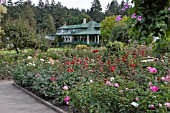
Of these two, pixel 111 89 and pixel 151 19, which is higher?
pixel 151 19

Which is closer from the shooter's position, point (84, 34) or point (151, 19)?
point (151, 19)

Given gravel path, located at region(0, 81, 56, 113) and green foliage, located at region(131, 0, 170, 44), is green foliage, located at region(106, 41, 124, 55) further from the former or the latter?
green foliage, located at region(131, 0, 170, 44)

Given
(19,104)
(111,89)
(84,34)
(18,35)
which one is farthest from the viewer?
(84,34)

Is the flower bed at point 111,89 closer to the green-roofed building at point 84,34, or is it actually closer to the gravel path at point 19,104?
the gravel path at point 19,104

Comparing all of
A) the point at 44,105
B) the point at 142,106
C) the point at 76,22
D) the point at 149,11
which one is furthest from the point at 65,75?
the point at 76,22

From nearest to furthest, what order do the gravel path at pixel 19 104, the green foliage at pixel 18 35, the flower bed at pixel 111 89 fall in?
the flower bed at pixel 111 89
the gravel path at pixel 19 104
the green foliage at pixel 18 35

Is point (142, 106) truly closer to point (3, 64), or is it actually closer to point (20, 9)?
point (3, 64)

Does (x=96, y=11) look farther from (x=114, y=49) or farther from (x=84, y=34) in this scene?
(x=114, y=49)

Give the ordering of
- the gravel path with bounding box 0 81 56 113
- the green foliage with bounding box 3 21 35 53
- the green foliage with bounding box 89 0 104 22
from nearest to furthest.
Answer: the gravel path with bounding box 0 81 56 113, the green foliage with bounding box 3 21 35 53, the green foliage with bounding box 89 0 104 22

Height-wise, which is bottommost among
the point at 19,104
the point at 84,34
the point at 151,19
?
the point at 19,104

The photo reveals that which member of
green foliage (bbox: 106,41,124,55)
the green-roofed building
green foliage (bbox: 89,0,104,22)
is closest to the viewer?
green foliage (bbox: 106,41,124,55)

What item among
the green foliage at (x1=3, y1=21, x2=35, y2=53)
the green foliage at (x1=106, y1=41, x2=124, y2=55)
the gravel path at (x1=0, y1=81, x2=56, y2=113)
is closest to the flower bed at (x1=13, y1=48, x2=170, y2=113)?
the gravel path at (x1=0, y1=81, x2=56, y2=113)

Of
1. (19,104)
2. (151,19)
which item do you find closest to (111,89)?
(151,19)

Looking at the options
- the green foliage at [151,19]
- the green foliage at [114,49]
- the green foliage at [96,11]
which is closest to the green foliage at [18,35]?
the green foliage at [114,49]
